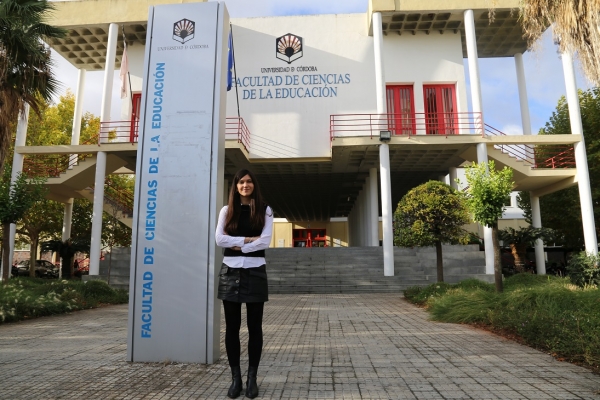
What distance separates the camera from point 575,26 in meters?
8.20

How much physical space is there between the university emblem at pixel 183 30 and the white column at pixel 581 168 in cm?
1526

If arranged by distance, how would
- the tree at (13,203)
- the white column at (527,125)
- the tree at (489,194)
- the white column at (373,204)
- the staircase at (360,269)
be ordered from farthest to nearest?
1. the white column at (373,204)
2. the white column at (527,125)
3. the staircase at (360,269)
4. the tree at (13,203)
5. the tree at (489,194)

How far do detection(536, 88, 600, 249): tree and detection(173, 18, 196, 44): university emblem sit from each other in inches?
797

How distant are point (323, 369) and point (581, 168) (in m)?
15.7

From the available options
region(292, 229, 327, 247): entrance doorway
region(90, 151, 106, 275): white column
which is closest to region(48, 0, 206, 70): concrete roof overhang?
region(90, 151, 106, 275): white column

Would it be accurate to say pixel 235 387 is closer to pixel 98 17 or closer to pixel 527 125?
pixel 98 17

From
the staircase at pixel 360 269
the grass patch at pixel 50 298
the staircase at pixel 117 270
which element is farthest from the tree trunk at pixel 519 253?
the staircase at pixel 117 270

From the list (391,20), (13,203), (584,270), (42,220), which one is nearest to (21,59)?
(13,203)

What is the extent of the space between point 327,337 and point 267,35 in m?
15.4

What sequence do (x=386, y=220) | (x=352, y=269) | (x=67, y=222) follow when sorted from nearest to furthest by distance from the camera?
(x=386, y=220) < (x=352, y=269) < (x=67, y=222)

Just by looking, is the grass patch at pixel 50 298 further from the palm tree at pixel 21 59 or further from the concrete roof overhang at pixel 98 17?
the concrete roof overhang at pixel 98 17

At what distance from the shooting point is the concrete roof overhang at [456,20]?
1609 cm

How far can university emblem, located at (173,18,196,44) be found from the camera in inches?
187

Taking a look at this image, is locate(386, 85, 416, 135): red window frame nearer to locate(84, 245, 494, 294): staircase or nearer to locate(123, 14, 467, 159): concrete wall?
locate(123, 14, 467, 159): concrete wall
